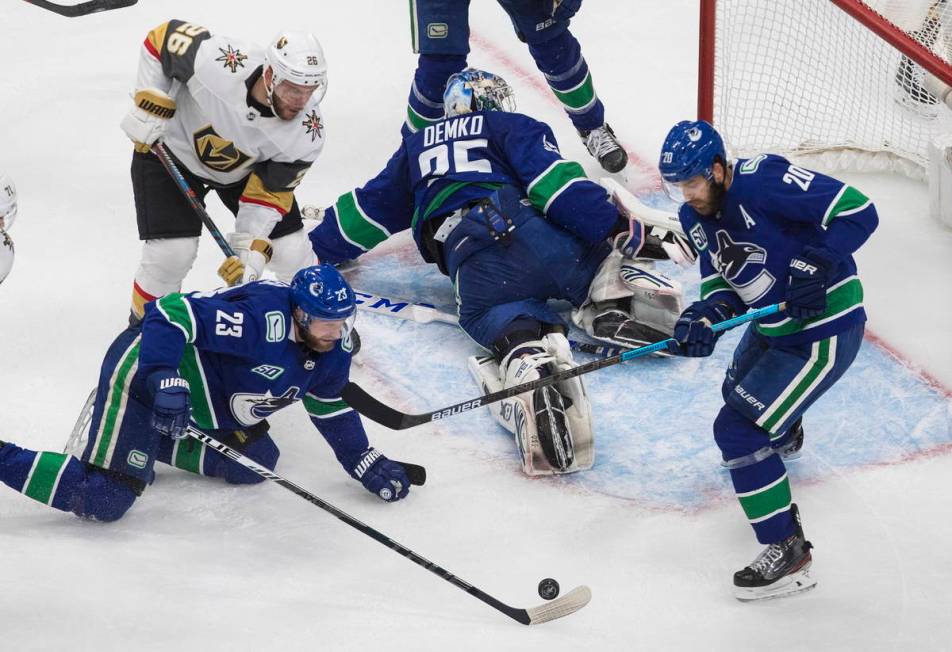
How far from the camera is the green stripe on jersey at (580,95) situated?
525cm

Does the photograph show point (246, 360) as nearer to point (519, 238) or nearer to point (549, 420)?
point (549, 420)

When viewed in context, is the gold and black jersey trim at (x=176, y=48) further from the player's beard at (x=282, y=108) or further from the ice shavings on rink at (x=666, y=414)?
the ice shavings on rink at (x=666, y=414)

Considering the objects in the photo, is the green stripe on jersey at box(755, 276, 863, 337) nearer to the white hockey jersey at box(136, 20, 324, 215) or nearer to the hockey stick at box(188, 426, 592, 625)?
the hockey stick at box(188, 426, 592, 625)

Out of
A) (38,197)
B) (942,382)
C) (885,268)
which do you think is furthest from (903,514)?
(38,197)

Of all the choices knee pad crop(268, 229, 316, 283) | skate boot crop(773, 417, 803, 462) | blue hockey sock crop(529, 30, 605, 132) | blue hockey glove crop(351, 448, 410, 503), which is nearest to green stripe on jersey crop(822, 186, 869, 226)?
skate boot crop(773, 417, 803, 462)

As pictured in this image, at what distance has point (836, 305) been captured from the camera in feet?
11.2

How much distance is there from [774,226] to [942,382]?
1.17 m

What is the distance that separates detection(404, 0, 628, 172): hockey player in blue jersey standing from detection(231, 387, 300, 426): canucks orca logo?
1685 mm

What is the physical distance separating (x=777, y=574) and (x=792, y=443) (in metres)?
0.60

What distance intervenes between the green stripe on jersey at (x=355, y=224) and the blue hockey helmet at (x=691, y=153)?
148 centimetres

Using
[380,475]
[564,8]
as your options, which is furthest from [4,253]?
[564,8]

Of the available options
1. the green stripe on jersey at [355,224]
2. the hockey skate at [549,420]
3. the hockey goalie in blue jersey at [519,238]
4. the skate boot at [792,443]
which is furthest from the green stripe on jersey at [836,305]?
the green stripe on jersey at [355,224]

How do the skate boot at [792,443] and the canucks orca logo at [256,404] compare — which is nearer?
the canucks orca logo at [256,404]

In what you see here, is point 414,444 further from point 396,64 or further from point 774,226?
point 396,64
